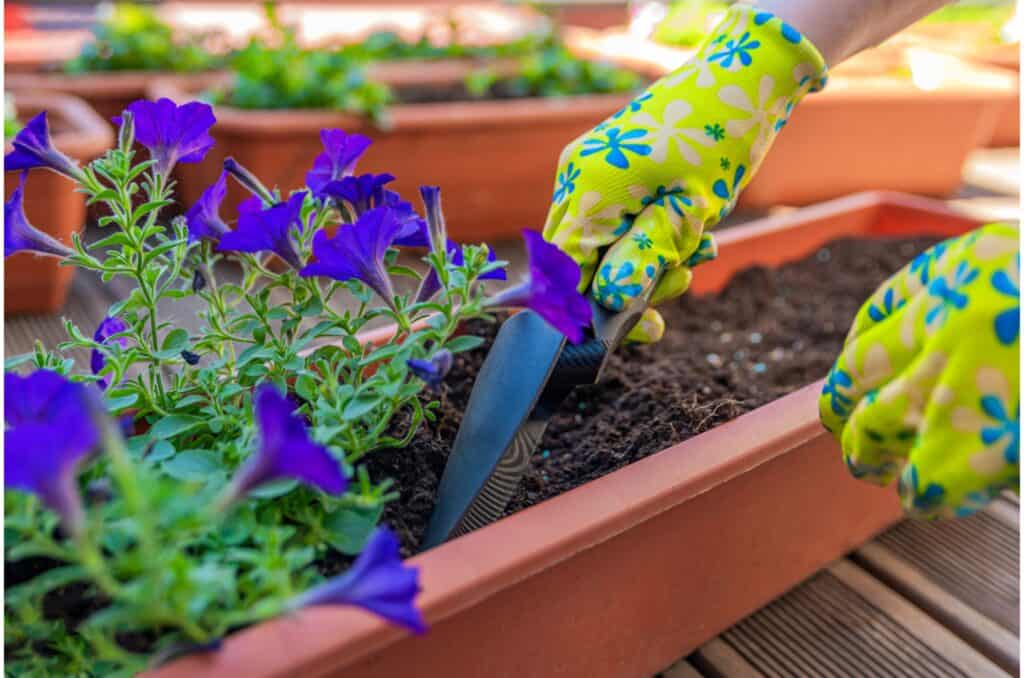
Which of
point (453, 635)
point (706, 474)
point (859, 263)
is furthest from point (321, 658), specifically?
point (859, 263)

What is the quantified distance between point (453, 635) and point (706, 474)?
20cm

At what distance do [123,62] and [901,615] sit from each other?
1710 mm

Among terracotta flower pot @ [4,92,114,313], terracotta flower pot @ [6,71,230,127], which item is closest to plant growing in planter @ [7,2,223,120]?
terracotta flower pot @ [6,71,230,127]

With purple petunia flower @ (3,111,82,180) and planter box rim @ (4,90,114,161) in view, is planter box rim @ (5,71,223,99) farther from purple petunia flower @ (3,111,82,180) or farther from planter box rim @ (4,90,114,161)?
purple petunia flower @ (3,111,82,180)

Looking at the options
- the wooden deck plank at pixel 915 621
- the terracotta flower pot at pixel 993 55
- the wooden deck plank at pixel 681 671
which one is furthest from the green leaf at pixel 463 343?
the terracotta flower pot at pixel 993 55

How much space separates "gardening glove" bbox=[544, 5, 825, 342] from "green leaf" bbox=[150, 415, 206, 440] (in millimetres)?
292

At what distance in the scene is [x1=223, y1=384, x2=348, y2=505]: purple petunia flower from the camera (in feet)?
1.30

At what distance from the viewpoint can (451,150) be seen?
1.54 meters

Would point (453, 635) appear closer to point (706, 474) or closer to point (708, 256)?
point (706, 474)

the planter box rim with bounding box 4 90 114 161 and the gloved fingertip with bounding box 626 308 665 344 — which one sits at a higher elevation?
the planter box rim with bounding box 4 90 114 161

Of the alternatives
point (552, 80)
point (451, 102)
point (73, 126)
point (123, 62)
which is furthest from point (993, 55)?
point (73, 126)

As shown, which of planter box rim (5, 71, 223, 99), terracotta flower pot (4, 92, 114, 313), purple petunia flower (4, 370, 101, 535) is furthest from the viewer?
planter box rim (5, 71, 223, 99)

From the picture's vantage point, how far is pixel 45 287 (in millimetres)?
1174

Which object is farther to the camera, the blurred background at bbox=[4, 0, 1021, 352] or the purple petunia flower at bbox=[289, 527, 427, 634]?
the blurred background at bbox=[4, 0, 1021, 352]
